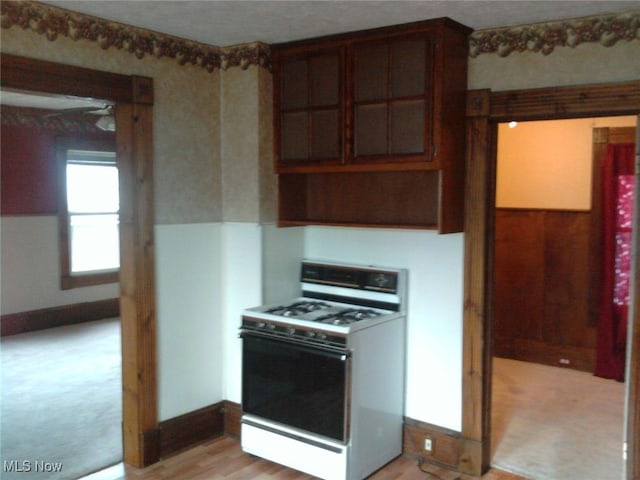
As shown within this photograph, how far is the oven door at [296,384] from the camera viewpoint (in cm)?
310

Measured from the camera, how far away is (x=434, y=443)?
3.43m

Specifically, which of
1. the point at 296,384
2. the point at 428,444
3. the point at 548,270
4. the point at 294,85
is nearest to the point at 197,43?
the point at 294,85

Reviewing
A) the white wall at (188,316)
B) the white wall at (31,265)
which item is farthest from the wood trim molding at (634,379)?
the white wall at (31,265)

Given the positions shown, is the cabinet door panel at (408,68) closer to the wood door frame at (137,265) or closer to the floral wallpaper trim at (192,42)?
the floral wallpaper trim at (192,42)

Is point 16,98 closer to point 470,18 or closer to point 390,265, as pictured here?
point 390,265

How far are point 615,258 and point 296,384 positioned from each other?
125 inches

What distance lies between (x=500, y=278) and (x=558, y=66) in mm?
2882

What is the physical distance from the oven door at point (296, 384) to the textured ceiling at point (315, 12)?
1736 millimetres

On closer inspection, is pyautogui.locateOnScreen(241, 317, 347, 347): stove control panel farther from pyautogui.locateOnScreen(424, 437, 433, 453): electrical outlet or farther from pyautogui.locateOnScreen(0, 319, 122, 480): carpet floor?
pyautogui.locateOnScreen(0, 319, 122, 480): carpet floor

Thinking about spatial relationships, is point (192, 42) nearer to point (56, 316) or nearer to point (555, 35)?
point (555, 35)

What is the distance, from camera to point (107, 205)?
7586mm

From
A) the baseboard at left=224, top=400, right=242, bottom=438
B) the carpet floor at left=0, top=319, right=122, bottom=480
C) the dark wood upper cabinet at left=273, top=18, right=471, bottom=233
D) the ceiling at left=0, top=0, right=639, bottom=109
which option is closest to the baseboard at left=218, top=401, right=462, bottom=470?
the baseboard at left=224, top=400, right=242, bottom=438

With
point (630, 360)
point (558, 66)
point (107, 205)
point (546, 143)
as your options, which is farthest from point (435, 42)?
point (107, 205)

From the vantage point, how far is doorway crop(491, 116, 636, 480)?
482 centimetres
